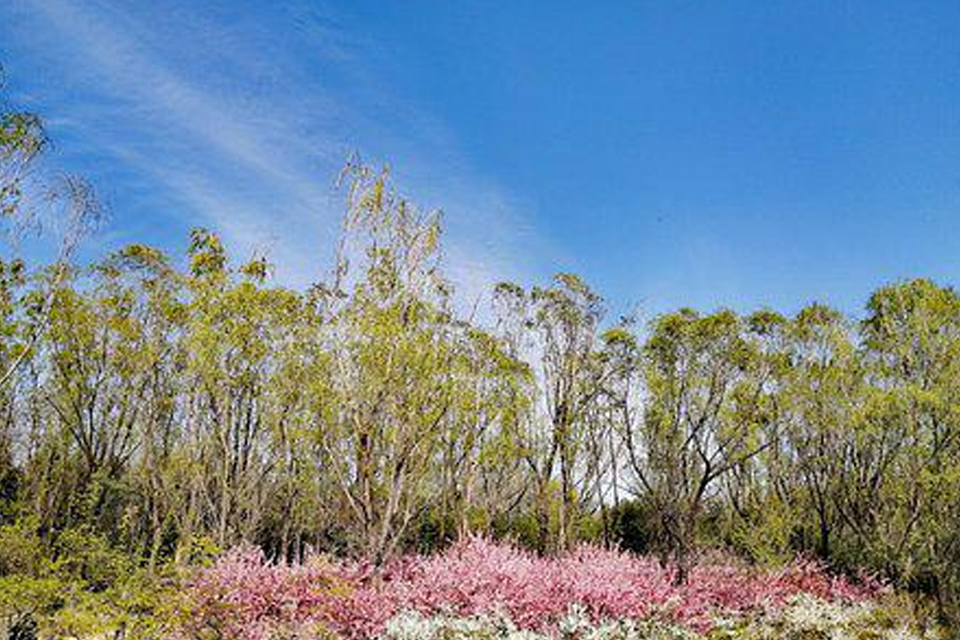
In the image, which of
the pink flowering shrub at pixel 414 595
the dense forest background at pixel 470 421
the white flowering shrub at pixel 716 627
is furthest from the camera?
the dense forest background at pixel 470 421

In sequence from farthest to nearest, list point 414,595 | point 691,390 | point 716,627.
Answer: point 691,390 → point 716,627 → point 414,595

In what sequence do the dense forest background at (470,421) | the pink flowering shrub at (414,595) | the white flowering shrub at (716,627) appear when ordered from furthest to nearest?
the dense forest background at (470,421) < the pink flowering shrub at (414,595) < the white flowering shrub at (716,627)

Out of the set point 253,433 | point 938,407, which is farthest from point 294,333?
point 938,407

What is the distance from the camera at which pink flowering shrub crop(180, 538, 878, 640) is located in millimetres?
10047

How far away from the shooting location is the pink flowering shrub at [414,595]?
1005 cm

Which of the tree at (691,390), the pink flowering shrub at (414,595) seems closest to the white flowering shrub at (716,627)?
the pink flowering shrub at (414,595)

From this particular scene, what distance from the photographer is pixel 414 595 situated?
10578 mm

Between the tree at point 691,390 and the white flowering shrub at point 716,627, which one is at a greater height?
the tree at point 691,390

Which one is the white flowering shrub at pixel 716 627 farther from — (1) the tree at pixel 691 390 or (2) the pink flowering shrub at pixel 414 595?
(1) the tree at pixel 691 390

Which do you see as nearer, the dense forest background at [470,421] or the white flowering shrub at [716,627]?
the white flowering shrub at [716,627]

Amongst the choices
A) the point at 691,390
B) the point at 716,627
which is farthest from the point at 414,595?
the point at 691,390

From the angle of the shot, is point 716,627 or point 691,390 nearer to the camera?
→ point 716,627

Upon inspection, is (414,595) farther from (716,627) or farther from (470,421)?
(470,421)

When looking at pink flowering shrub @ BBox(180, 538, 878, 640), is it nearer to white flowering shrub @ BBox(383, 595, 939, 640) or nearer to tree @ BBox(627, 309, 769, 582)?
white flowering shrub @ BBox(383, 595, 939, 640)
